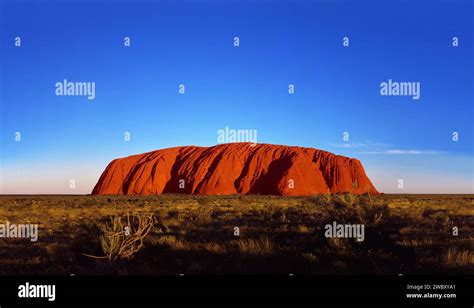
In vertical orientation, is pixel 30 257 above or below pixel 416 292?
below

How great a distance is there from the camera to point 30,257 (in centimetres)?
903

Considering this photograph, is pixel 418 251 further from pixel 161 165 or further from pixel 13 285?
pixel 161 165

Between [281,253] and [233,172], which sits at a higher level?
[233,172]

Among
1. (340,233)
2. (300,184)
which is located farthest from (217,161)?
(340,233)

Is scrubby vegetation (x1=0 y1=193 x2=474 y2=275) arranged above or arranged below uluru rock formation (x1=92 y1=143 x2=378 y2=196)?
below

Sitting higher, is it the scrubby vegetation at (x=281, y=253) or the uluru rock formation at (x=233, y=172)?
the uluru rock formation at (x=233, y=172)

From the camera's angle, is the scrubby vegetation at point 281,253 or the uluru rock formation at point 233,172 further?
the uluru rock formation at point 233,172

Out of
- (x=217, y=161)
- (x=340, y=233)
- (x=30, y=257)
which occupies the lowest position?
(x=30, y=257)

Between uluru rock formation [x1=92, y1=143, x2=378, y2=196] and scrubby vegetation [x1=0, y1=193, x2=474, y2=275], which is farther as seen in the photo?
uluru rock formation [x1=92, y1=143, x2=378, y2=196]

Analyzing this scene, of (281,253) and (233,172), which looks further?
(233,172)

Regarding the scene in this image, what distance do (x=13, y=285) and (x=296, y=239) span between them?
6.69 m

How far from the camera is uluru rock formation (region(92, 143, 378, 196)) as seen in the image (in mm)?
75062

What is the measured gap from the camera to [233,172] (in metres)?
78.7

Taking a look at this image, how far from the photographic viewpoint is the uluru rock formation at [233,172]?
7506 centimetres
